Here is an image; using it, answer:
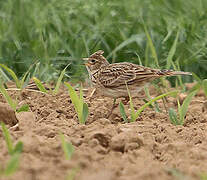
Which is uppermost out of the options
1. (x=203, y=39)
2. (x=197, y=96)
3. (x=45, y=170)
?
(x=45, y=170)

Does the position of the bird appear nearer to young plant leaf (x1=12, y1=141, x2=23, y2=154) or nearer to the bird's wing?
the bird's wing

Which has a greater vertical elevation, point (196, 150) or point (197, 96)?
point (196, 150)

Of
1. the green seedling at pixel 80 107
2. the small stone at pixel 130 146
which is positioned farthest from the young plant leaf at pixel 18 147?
the green seedling at pixel 80 107

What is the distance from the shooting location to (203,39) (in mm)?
7047

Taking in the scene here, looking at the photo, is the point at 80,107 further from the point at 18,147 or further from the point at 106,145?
the point at 18,147

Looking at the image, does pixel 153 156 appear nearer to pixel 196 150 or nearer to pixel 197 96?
pixel 196 150

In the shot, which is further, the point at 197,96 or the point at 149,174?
the point at 197,96

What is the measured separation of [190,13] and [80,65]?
267cm

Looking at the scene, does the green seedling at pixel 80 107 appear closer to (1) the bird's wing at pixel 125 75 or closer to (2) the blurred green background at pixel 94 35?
(1) the bird's wing at pixel 125 75

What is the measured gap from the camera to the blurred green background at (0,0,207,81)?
22.2ft

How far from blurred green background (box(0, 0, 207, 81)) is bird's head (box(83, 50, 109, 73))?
209mm

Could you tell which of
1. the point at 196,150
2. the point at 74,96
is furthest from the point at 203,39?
the point at 196,150

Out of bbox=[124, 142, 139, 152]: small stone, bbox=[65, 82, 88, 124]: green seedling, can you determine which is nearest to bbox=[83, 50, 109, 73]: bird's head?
bbox=[65, 82, 88, 124]: green seedling

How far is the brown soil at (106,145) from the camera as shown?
2.90 meters
